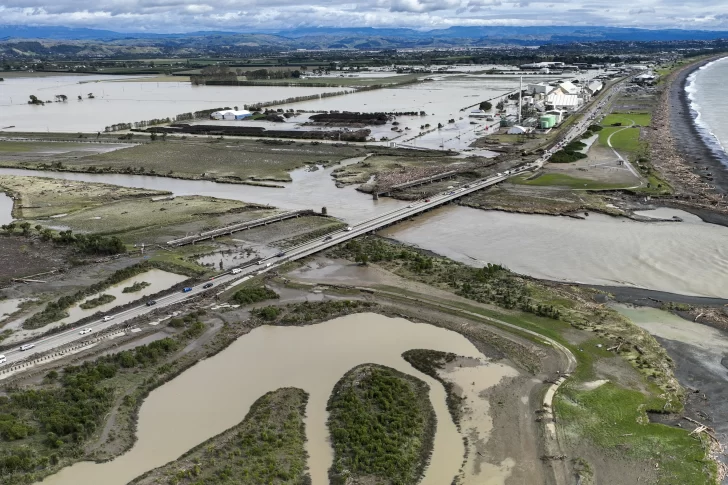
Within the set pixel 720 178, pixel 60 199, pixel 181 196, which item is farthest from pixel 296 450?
pixel 720 178

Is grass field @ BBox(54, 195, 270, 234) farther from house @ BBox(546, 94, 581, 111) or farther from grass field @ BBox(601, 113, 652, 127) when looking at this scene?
house @ BBox(546, 94, 581, 111)

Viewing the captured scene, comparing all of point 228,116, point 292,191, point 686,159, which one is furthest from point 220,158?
point 686,159

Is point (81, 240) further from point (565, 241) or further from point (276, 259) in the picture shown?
point (565, 241)

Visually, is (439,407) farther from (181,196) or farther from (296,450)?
(181,196)

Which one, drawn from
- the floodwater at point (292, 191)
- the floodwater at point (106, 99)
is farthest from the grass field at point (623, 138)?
the floodwater at point (106, 99)

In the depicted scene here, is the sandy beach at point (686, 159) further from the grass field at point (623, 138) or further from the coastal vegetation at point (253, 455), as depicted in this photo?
the coastal vegetation at point (253, 455)

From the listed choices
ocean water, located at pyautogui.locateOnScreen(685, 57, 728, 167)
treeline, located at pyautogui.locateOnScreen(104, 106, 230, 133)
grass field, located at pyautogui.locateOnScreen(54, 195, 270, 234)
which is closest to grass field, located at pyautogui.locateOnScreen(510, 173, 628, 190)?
ocean water, located at pyautogui.locateOnScreen(685, 57, 728, 167)
